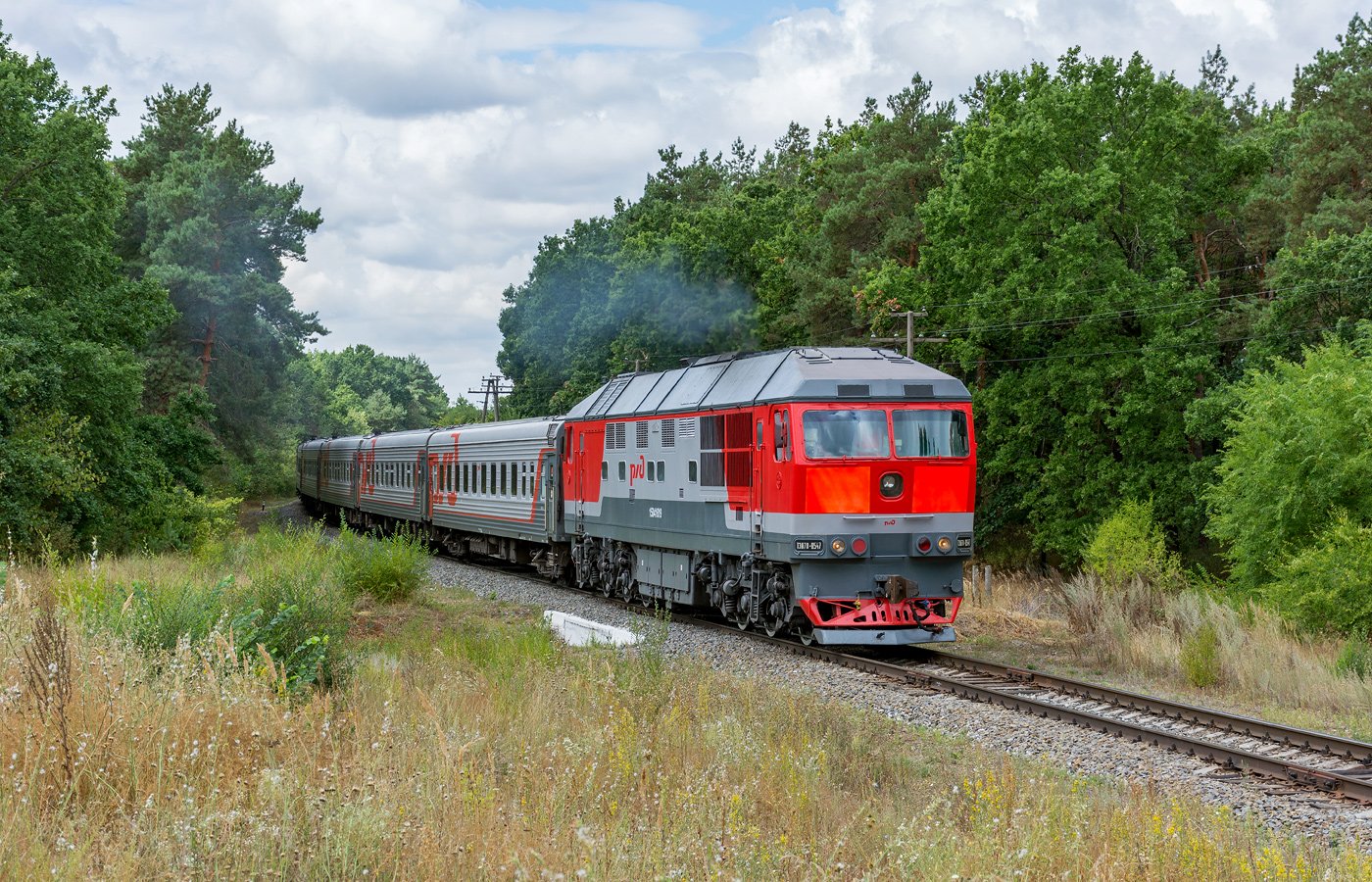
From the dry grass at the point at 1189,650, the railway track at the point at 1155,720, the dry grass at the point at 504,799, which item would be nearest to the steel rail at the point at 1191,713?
the railway track at the point at 1155,720

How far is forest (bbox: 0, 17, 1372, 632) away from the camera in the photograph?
873 inches

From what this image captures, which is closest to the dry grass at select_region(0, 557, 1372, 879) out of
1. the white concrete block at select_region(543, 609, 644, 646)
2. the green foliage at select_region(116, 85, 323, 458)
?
the white concrete block at select_region(543, 609, 644, 646)

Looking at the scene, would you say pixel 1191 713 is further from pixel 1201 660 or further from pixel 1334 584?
pixel 1334 584

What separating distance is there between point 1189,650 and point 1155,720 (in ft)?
11.1

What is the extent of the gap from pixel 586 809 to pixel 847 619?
9.16m

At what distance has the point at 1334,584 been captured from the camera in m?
17.3

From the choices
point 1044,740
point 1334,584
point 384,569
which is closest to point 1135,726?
point 1044,740

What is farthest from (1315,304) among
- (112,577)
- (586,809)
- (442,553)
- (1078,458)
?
(586,809)

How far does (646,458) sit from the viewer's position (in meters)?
19.1

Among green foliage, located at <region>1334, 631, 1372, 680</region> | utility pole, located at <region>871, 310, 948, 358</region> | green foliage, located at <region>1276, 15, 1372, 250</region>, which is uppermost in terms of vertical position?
green foliage, located at <region>1276, 15, 1372, 250</region>

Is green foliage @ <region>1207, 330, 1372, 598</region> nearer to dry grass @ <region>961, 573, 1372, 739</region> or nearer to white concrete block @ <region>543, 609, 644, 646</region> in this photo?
dry grass @ <region>961, 573, 1372, 739</region>

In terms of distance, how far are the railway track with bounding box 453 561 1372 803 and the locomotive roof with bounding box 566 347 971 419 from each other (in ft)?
10.4

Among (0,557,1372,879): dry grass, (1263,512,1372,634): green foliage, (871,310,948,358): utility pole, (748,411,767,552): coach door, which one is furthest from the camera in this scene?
(871,310,948,358): utility pole

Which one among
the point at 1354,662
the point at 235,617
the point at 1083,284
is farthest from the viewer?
the point at 1083,284
